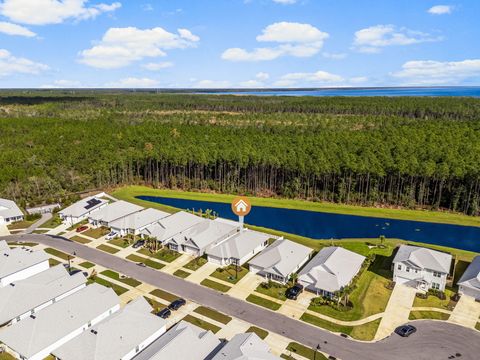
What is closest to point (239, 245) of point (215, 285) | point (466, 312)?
point (215, 285)

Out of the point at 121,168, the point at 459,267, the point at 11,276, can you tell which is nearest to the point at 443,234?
the point at 459,267

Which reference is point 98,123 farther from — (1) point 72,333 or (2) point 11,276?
(1) point 72,333

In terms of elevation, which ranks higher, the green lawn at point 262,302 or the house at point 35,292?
the house at point 35,292

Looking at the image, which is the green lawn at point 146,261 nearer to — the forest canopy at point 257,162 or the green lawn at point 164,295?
the green lawn at point 164,295

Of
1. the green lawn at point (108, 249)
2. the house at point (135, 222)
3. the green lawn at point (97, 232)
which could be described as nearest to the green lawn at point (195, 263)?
the green lawn at point (108, 249)

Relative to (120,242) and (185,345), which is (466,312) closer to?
(185,345)

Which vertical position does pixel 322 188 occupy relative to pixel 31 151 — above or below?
below
